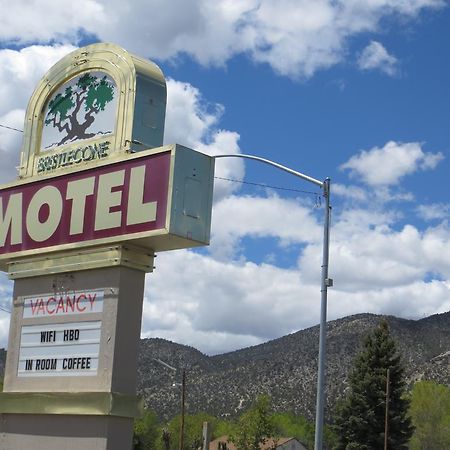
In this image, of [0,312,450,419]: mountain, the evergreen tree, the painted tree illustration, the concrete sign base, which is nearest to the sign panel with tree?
the painted tree illustration

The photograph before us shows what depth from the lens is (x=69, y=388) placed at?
12.9 metres

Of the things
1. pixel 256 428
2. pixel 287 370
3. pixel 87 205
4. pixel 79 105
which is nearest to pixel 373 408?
pixel 256 428

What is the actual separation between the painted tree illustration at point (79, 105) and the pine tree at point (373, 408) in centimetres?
3255

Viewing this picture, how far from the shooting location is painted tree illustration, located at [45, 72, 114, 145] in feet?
45.8

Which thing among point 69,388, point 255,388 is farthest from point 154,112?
A: point 255,388

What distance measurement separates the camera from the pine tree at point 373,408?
4397 cm

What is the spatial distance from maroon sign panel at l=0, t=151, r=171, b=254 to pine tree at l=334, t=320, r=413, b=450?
3228cm

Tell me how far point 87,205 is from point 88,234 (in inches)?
19.4

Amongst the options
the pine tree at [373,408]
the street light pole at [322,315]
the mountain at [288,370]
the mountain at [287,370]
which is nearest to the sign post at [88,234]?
the street light pole at [322,315]

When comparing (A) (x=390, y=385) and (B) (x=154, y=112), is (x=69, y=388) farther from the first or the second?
(A) (x=390, y=385)

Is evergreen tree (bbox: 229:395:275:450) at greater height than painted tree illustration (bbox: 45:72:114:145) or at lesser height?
lesser

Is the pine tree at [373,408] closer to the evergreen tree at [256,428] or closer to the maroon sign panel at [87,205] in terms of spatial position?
the evergreen tree at [256,428]

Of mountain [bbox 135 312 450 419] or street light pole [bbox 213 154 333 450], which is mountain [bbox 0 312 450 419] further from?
street light pole [bbox 213 154 333 450]

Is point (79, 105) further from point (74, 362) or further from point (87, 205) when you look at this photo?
point (74, 362)
